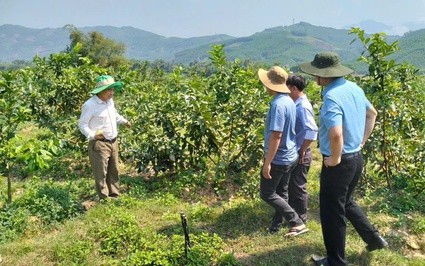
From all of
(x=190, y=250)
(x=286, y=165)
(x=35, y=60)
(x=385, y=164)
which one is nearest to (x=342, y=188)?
(x=286, y=165)

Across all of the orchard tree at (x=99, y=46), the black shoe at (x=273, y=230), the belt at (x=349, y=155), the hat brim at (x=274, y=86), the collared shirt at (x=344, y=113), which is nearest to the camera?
the collared shirt at (x=344, y=113)

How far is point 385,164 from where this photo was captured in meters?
5.23

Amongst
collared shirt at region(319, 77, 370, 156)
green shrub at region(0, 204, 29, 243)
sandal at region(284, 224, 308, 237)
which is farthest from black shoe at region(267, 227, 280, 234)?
green shrub at region(0, 204, 29, 243)

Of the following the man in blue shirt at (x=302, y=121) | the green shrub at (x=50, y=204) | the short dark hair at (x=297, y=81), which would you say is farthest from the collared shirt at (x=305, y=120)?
the green shrub at (x=50, y=204)

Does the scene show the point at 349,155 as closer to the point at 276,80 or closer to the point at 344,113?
the point at 344,113

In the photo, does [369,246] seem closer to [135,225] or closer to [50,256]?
[135,225]

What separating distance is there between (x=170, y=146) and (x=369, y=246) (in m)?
3.32

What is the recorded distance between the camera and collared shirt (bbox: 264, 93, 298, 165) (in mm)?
3582

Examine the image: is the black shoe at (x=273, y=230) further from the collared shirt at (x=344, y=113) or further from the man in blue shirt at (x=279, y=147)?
the collared shirt at (x=344, y=113)

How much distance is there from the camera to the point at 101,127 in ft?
16.0

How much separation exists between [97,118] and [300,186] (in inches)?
115

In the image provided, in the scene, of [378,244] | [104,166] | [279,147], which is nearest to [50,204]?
[104,166]

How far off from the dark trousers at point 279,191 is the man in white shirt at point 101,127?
2.36 metres

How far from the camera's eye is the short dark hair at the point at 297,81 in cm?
404
